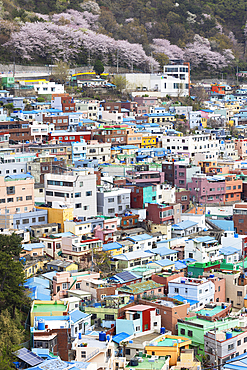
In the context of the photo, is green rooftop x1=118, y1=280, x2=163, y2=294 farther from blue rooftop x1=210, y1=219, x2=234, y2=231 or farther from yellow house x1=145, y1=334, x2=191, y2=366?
blue rooftop x1=210, y1=219, x2=234, y2=231

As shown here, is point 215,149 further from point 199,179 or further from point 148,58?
→ point 148,58

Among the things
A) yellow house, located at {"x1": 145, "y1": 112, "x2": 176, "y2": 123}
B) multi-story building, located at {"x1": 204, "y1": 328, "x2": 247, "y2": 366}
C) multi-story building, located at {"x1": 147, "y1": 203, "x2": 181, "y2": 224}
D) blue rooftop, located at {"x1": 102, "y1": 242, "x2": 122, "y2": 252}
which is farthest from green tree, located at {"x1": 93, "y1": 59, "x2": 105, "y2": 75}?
multi-story building, located at {"x1": 204, "y1": 328, "x2": 247, "y2": 366}

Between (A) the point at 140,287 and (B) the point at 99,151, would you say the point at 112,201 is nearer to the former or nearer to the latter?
(A) the point at 140,287

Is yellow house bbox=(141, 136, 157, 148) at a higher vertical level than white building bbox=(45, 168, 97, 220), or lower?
higher

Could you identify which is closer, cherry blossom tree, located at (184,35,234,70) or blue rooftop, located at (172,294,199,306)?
blue rooftop, located at (172,294,199,306)

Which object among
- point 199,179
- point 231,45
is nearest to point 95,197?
point 199,179

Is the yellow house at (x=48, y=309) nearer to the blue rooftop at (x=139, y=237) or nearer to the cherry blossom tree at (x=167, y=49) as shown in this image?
the blue rooftop at (x=139, y=237)

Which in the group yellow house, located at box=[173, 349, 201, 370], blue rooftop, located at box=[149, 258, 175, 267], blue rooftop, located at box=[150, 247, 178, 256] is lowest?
yellow house, located at box=[173, 349, 201, 370]
